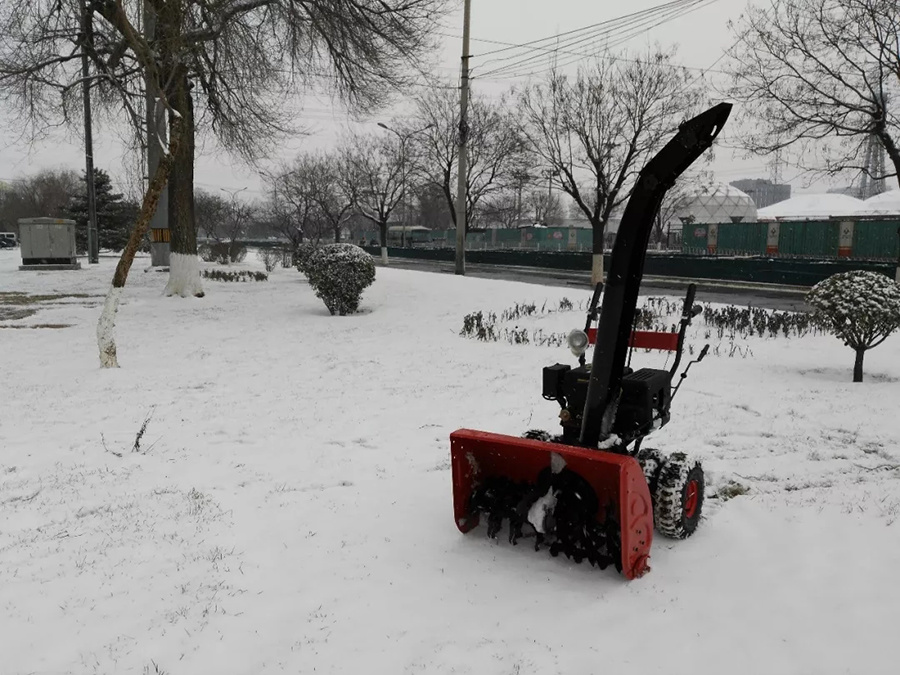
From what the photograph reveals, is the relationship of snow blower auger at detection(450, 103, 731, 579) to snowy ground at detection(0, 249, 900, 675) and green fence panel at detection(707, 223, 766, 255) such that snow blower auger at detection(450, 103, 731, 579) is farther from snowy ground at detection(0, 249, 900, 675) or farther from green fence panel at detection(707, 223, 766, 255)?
green fence panel at detection(707, 223, 766, 255)

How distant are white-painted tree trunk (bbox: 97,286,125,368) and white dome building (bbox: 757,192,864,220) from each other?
1921 inches

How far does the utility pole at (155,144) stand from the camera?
10078 millimetres

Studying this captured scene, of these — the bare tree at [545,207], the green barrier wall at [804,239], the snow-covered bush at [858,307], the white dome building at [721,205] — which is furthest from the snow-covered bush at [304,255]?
the bare tree at [545,207]

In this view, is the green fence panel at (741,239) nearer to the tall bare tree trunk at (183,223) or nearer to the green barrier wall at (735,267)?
the green barrier wall at (735,267)

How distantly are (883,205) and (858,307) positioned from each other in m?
41.1

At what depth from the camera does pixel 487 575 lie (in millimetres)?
3365

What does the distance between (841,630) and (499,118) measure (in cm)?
3578

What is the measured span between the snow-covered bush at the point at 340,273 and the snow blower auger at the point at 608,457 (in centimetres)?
1043

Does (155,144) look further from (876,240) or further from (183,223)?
(876,240)

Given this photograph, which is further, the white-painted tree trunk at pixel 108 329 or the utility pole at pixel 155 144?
the utility pole at pixel 155 144

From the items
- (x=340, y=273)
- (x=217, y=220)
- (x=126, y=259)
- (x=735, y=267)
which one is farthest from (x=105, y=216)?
(x=126, y=259)

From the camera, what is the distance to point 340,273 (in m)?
13.8

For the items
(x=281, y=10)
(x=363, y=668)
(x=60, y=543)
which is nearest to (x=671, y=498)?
(x=363, y=668)

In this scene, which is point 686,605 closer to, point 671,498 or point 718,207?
point 671,498
